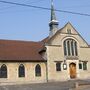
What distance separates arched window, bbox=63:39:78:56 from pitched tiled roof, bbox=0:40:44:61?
3.97 m

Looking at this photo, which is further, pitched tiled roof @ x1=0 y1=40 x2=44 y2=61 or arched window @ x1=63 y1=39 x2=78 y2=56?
arched window @ x1=63 y1=39 x2=78 y2=56

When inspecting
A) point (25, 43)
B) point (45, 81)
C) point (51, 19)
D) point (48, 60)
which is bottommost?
point (45, 81)

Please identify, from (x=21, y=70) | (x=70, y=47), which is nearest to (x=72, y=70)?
(x=70, y=47)

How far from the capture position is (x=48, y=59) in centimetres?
4300

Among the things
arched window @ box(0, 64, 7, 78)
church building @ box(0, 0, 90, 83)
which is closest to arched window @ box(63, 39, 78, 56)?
church building @ box(0, 0, 90, 83)

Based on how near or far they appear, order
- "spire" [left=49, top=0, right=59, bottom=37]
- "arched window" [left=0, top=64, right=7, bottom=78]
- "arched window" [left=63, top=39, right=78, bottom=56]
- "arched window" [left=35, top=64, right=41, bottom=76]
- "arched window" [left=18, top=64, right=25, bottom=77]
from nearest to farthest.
Result: "arched window" [left=0, top=64, right=7, bottom=78]
"arched window" [left=18, top=64, right=25, bottom=77]
"arched window" [left=35, top=64, right=41, bottom=76]
"arched window" [left=63, top=39, right=78, bottom=56]
"spire" [left=49, top=0, right=59, bottom=37]

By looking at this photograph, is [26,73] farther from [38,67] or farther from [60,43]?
[60,43]

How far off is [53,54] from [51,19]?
918 centimetres

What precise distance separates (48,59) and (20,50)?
425 cm

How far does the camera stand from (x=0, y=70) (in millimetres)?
39312

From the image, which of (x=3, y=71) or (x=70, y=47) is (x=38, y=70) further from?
(x=70, y=47)

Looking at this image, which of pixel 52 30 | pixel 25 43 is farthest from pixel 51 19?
pixel 25 43

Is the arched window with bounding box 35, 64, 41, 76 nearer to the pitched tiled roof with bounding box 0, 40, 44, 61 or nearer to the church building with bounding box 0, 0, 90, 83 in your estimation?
the church building with bounding box 0, 0, 90, 83

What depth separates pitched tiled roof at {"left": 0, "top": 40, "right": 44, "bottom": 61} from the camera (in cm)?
4097
